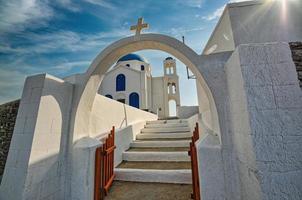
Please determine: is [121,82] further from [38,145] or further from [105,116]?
[38,145]

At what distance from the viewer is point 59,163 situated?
7.85 feet

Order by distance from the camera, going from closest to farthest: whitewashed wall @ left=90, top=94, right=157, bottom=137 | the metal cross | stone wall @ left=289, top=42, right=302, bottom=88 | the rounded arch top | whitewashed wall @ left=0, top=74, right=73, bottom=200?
stone wall @ left=289, top=42, right=302, bottom=88
whitewashed wall @ left=0, top=74, right=73, bottom=200
the rounded arch top
the metal cross
whitewashed wall @ left=90, top=94, right=157, bottom=137

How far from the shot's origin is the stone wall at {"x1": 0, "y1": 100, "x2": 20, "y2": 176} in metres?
2.30

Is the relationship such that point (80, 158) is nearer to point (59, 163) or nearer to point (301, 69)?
point (59, 163)

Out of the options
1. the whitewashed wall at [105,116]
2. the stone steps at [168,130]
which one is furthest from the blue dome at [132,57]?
the whitewashed wall at [105,116]

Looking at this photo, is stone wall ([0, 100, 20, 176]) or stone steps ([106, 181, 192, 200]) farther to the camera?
stone steps ([106, 181, 192, 200])

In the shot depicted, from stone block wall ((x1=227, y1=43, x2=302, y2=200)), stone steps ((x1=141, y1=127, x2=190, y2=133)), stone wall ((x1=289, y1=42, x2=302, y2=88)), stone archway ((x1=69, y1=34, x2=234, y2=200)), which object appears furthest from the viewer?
stone steps ((x1=141, y1=127, x2=190, y2=133))

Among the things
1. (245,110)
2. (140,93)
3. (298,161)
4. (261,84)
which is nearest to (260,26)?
(261,84)

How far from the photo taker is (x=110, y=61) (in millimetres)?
2990

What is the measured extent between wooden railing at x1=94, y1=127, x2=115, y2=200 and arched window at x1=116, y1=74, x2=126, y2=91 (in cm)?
1351

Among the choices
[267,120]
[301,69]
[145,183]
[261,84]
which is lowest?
[145,183]

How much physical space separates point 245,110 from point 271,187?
82cm

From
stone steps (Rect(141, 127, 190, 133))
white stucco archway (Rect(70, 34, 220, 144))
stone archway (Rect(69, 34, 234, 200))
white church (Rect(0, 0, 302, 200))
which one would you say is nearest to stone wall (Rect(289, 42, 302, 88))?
white church (Rect(0, 0, 302, 200))

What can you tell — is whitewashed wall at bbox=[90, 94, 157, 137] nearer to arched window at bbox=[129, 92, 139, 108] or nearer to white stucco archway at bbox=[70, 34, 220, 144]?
white stucco archway at bbox=[70, 34, 220, 144]
